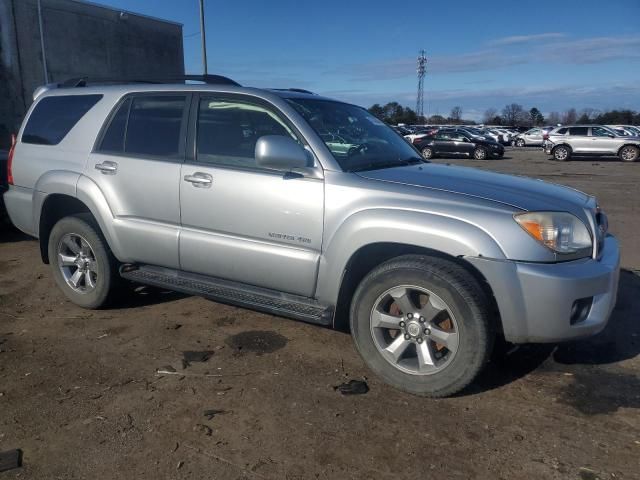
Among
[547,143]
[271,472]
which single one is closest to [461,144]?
[547,143]

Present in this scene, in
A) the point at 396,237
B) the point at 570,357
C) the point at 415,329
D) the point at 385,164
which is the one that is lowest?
the point at 570,357

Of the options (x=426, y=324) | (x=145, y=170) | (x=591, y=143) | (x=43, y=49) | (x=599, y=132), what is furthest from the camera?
(x=599, y=132)

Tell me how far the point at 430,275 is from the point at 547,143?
26831mm

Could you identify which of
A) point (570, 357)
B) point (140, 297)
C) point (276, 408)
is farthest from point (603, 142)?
point (276, 408)

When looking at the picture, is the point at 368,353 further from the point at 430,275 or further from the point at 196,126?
the point at 196,126

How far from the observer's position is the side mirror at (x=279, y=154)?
3549mm

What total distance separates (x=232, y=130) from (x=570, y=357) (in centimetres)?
294

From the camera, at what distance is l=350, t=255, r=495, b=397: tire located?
3.21 metres

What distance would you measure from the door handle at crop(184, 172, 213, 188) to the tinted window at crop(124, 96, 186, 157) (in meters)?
0.31

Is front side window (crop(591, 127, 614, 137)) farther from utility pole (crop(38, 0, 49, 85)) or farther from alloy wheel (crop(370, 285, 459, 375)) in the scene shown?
alloy wheel (crop(370, 285, 459, 375))

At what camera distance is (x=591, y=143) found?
2609 cm

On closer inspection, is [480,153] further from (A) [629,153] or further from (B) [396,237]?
(B) [396,237]

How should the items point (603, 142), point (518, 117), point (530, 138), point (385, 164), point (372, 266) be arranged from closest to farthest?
point (372, 266) < point (385, 164) < point (603, 142) < point (530, 138) < point (518, 117)

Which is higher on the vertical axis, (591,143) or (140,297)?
(591,143)
